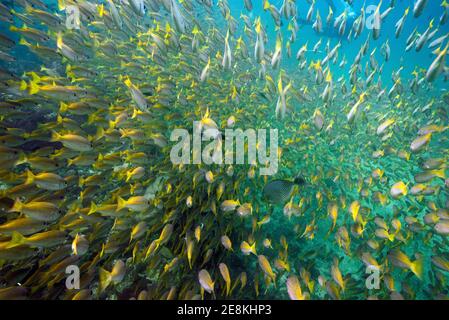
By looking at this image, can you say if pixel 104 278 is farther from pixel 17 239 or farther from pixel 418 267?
pixel 418 267

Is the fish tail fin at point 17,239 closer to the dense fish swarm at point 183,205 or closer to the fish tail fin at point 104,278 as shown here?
the dense fish swarm at point 183,205

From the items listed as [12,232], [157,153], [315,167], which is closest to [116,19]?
[157,153]

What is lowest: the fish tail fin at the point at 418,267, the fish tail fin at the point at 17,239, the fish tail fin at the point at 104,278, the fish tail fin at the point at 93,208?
the fish tail fin at the point at 104,278

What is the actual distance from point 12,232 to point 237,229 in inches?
127

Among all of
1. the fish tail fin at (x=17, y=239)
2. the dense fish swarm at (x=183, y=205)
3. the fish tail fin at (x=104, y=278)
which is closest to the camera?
the fish tail fin at (x=17, y=239)

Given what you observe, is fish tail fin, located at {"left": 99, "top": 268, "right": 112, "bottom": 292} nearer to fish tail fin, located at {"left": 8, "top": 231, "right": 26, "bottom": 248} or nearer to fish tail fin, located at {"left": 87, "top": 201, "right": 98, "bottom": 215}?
fish tail fin, located at {"left": 87, "top": 201, "right": 98, "bottom": 215}

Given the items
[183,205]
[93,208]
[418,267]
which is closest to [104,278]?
[93,208]

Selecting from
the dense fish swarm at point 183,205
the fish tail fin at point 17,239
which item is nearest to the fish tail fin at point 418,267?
the dense fish swarm at point 183,205

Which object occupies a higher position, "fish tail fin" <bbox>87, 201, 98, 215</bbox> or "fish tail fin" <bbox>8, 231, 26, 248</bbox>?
"fish tail fin" <bbox>87, 201, 98, 215</bbox>

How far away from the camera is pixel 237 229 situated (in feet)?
14.8

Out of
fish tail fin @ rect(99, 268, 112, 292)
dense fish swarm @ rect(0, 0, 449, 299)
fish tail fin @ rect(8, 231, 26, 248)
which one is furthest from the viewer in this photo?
dense fish swarm @ rect(0, 0, 449, 299)

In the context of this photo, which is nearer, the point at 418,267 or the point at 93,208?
the point at 418,267

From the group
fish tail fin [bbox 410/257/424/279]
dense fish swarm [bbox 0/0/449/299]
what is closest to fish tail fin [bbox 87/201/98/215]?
dense fish swarm [bbox 0/0/449/299]

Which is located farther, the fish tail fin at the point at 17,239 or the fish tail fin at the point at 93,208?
the fish tail fin at the point at 93,208
